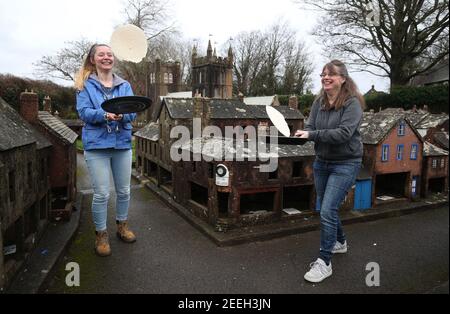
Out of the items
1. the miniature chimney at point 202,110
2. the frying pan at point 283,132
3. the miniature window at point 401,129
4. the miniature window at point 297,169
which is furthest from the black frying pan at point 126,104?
the miniature window at point 401,129

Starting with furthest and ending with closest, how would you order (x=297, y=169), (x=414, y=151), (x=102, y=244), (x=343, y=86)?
1. (x=414, y=151)
2. (x=297, y=169)
3. (x=102, y=244)
4. (x=343, y=86)

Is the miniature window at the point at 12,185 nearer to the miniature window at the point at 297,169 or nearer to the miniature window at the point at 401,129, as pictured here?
the miniature window at the point at 297,169

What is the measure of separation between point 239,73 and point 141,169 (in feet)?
→ 132

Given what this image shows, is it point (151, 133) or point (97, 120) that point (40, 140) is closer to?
point (97, 120)

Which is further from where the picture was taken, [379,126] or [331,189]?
[379,126]

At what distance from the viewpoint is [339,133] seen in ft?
13.5

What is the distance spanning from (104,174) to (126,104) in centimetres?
123

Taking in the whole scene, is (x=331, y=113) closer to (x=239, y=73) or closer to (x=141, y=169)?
(x=141, y=169)

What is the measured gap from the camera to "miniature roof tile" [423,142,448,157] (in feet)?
36.0

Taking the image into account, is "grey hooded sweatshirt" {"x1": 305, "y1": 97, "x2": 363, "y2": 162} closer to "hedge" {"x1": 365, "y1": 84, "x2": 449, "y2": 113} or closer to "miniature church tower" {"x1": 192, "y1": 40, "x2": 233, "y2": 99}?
"hedge" {"x1": 365, "y1": 84, "x2": 449, "y2": 113}

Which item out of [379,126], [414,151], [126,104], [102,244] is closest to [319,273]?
[102,244]

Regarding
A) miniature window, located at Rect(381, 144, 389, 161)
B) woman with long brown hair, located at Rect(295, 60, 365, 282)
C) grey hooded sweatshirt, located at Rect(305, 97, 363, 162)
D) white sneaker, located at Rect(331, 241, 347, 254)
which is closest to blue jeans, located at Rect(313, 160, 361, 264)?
woman with long brown hair, located at Rect(295, 60, 365, 282)

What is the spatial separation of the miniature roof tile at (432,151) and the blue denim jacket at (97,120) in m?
10.1
